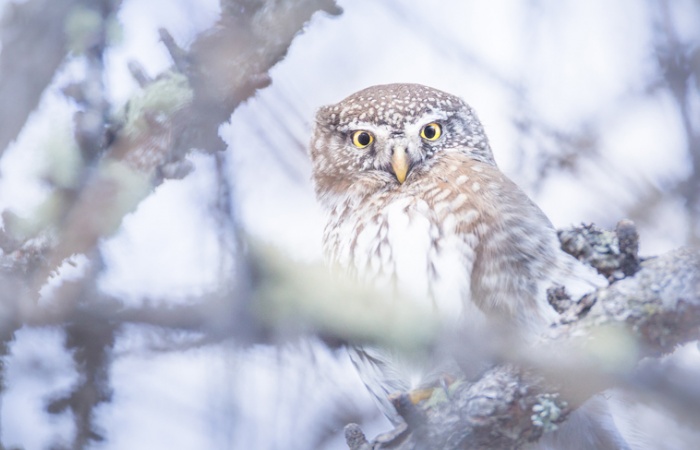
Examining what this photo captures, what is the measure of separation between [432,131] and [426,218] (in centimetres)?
30

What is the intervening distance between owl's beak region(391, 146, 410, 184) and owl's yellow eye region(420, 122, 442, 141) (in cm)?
8

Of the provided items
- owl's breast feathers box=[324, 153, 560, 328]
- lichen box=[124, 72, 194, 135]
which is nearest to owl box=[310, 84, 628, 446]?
owl's breast feathers box=[324, 153, 560, 328]

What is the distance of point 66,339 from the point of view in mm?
1511

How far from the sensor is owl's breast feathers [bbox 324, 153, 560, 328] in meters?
1.38

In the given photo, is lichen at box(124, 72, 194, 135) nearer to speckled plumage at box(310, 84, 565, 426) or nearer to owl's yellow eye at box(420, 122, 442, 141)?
speckled plumage at box(310, 84, 565, 426)

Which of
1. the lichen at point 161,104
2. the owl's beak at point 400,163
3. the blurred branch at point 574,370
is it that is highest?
the lichen at point 161,104

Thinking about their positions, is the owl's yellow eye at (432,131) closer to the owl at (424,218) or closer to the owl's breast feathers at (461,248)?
the owl at (424,218)

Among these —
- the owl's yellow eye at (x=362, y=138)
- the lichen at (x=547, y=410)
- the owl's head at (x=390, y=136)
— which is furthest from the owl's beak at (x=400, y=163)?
the lichen at (x=547, y=410)

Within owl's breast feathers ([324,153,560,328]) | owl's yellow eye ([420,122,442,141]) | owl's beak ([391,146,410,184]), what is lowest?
owl's breast feathers ([324,153,560,328])

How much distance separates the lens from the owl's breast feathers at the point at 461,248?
4.51ft

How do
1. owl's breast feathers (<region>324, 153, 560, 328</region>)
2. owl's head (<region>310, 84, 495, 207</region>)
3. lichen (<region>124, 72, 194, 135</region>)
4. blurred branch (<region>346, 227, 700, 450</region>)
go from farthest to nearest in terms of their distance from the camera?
owl's head (<region>310, 84, 495, 207</region>), lichen (<region>124, 72, 194, 135</region>), owl's breast feathers (<region>324, 153, 560, 328</region>), blurred branch (<region>346, 227, 700, 450</region>)

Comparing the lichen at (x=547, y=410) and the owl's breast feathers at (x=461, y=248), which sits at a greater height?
the owl's breast feathers at (x=461, y=248)

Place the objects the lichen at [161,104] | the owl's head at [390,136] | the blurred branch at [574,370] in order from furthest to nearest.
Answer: the owl's head at [390,136], the lichen at [161,104], the blurred branch at [574,370]

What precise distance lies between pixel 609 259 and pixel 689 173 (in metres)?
0.34
